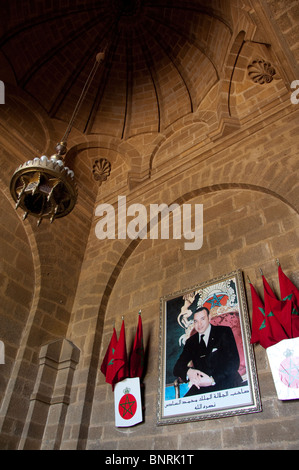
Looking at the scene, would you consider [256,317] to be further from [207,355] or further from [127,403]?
[127,403]

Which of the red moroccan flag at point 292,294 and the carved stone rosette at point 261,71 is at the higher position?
the carved stone rosette at point 261,71

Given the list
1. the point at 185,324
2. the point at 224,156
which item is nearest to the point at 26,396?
the point at 185,324

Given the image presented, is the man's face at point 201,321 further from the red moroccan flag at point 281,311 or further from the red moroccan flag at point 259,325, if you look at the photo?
the red moroccan flag at point 281,311

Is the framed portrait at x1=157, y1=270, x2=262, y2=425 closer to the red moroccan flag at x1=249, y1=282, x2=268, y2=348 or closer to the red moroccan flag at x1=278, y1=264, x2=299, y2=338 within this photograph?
the red moroccan flag at x1=249, y1=282, x2=268, y2=348

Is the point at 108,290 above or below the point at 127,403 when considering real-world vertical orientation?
above

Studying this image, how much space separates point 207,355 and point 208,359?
5 centimetres

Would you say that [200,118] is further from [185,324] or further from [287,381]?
[287,381]

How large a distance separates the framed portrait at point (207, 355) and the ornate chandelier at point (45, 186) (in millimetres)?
2054

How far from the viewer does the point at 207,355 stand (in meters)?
4.15

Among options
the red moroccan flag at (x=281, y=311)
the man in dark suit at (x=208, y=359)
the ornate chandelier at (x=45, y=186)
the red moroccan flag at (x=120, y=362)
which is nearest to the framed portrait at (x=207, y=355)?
the man in dark suit at (x=208, y=359)

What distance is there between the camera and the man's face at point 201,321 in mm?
4426

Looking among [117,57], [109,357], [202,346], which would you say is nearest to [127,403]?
[109,357]

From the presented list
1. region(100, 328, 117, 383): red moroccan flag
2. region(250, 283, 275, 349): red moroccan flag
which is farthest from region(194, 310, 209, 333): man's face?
region(100, 328, 117, 383): red moroccan flag

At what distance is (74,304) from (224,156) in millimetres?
3674
